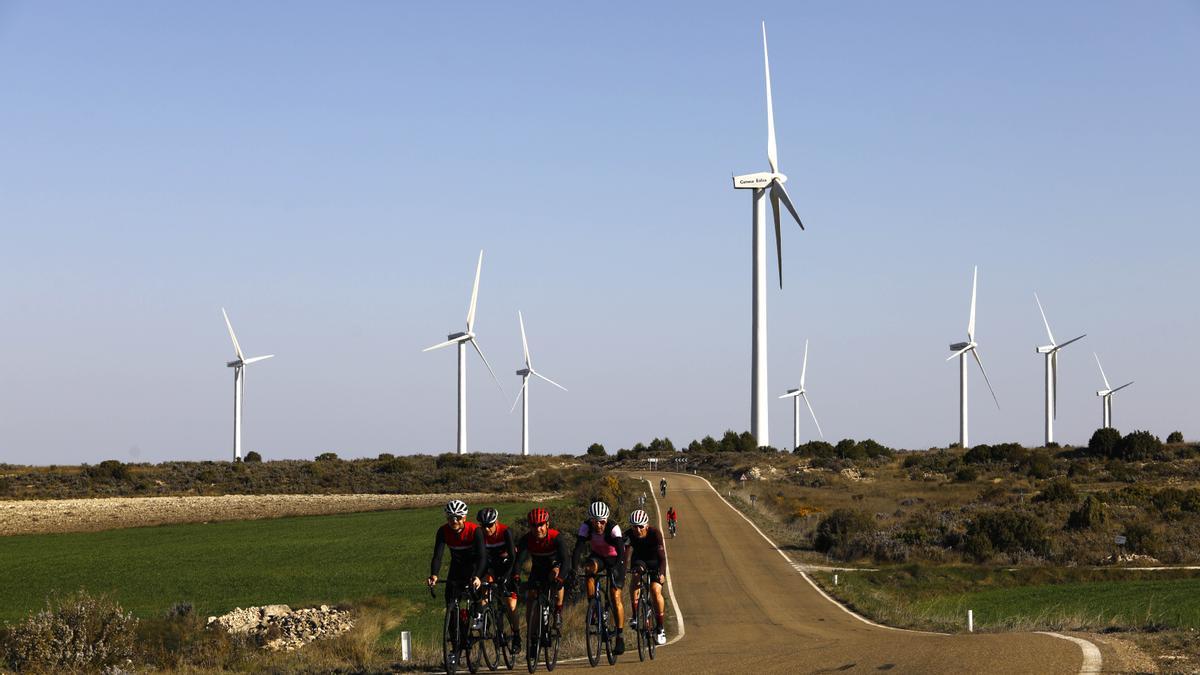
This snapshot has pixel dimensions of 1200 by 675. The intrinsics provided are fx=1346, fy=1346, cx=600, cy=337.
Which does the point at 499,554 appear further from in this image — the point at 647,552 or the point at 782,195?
the point at 782,195

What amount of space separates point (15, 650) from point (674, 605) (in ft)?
65.8

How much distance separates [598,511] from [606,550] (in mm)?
764

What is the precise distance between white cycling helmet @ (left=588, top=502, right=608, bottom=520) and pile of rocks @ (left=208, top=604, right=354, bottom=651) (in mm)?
13124

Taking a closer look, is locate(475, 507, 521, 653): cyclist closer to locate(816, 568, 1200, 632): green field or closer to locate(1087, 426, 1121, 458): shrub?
locate(816, 568, 1200, 632): green field

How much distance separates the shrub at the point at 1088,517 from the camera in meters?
62.9

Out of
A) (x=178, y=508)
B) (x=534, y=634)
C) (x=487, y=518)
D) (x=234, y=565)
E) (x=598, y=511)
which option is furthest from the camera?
(x=178, y=508)

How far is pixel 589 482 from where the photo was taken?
105 metres

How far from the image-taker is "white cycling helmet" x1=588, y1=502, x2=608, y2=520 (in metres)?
20.8

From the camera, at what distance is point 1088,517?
6328 cm

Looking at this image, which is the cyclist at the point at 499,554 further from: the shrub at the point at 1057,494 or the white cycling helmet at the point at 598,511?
the shrub at the point at 1057,494

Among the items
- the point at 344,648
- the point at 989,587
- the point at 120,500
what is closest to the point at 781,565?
the point at 989,587

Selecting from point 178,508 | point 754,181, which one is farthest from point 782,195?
point 178,508

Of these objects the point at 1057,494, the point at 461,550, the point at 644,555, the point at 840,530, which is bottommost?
the point at 840,530

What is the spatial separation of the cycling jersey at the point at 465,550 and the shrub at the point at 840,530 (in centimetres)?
4080
